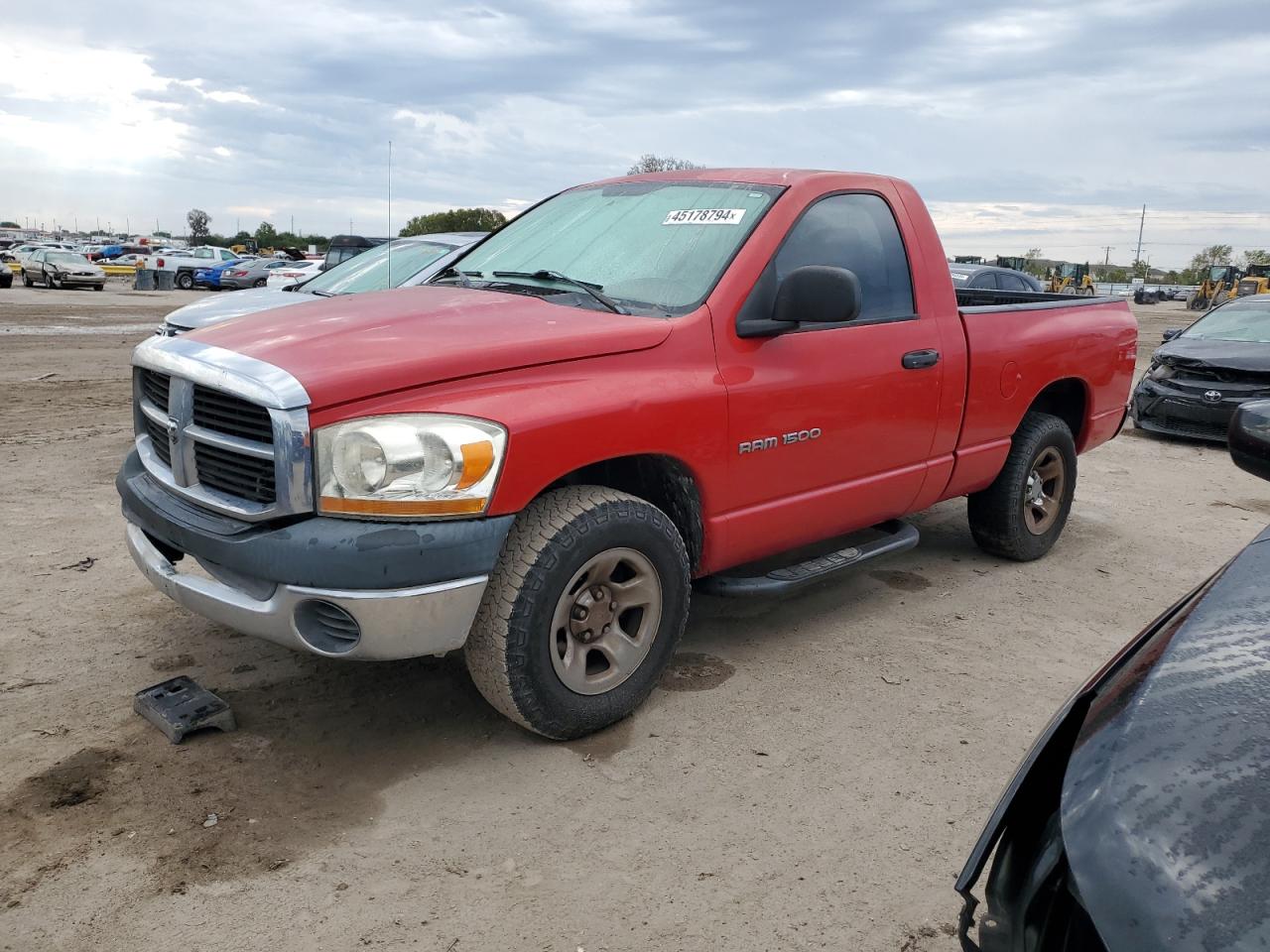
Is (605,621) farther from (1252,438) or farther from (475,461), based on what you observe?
(1252,438)

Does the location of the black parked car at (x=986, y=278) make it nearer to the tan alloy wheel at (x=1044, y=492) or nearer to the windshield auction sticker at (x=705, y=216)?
the tan alloy wheel at (x=1044, y=492)

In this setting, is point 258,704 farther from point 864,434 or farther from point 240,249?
point 240,249

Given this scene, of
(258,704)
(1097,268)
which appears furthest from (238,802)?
(1097,268)

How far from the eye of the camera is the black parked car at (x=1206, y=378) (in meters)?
9.49

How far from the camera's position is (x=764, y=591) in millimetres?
3789

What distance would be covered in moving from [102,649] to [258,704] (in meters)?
0.89

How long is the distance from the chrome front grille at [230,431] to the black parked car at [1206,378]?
911cm

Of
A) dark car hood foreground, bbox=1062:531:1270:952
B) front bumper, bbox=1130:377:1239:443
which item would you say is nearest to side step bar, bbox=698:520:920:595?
dark car hood foreground, bbox=1062:531:1270:952

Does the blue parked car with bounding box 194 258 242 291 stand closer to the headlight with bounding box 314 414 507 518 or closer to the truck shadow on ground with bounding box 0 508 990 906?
the truck shadow on ground with bounding box 0 508 990 906

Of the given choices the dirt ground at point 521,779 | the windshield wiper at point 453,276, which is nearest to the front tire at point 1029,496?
the dirt ground at point 521,779

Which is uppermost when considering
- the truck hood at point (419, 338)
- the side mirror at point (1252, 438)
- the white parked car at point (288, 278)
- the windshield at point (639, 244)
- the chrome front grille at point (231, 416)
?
the windshield at point (639, 244)

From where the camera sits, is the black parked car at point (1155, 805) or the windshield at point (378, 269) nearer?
the black parked car at point (1155, 805)

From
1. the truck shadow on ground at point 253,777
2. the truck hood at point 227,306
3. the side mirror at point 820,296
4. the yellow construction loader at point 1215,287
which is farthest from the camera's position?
the yellow construction loader at point 1215,287

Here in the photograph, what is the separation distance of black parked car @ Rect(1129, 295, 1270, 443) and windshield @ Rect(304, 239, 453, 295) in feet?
22.6
